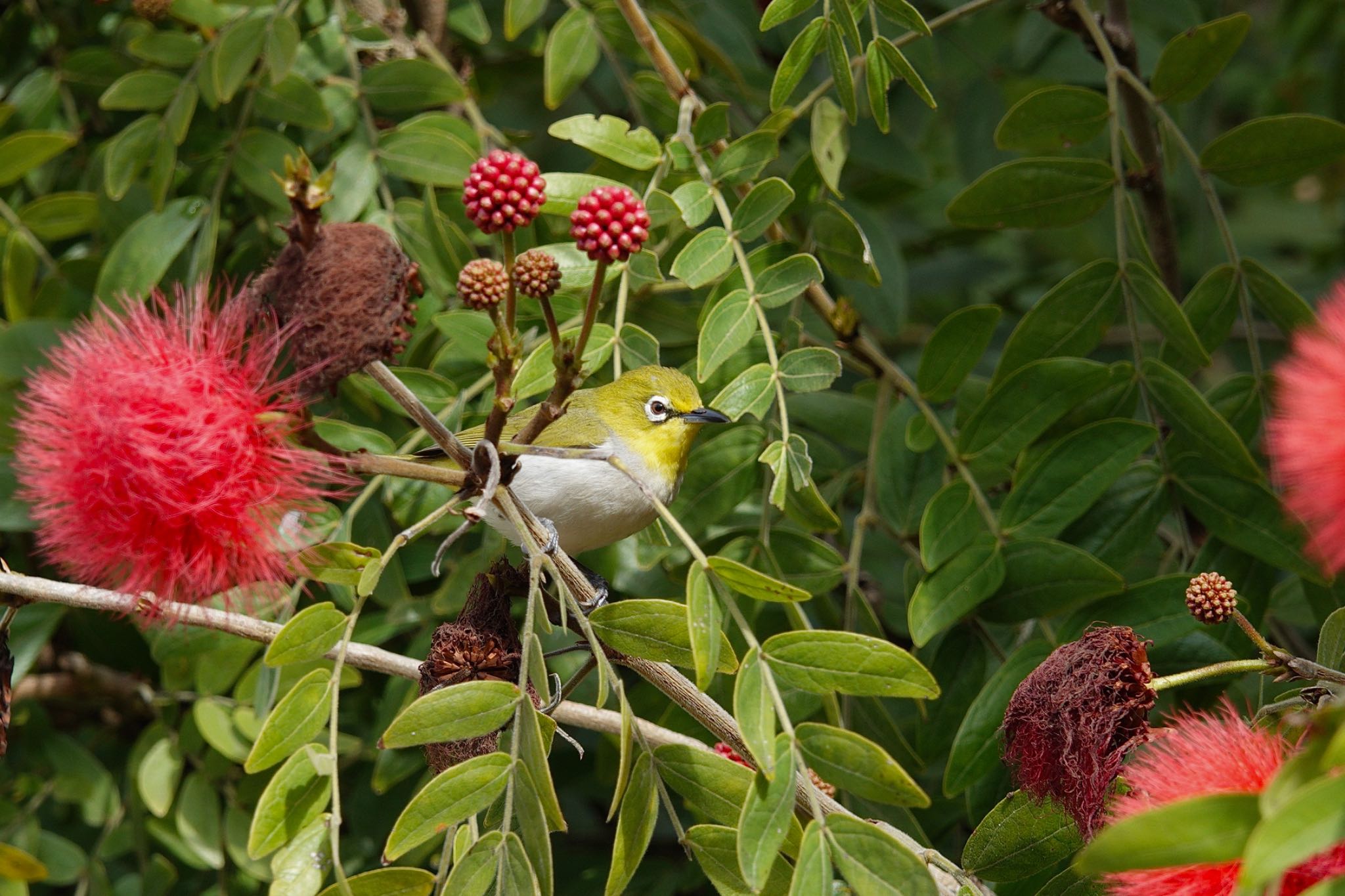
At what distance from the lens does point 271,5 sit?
3.18 metres

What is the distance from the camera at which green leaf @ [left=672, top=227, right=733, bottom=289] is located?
7.88ft

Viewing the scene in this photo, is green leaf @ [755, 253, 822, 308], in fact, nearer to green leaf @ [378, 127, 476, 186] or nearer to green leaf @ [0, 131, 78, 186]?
green leaf @ [378, 127, 476, 186]

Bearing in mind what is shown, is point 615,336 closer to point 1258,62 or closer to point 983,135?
point 983,135

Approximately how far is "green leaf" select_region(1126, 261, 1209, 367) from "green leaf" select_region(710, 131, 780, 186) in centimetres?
82

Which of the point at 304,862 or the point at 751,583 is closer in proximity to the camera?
the point at 751,583

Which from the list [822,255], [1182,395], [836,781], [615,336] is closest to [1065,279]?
[1182,395]

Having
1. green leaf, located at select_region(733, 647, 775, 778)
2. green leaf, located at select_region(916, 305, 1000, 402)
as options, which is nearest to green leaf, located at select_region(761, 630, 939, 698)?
green leaf, located at select_region(733, 647, 775, 778)

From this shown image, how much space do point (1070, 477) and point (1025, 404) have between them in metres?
0.21

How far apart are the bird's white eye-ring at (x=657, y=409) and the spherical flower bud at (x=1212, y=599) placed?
57.3 inches

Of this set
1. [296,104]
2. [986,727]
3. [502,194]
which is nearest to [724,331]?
[502,194]

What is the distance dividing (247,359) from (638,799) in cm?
95

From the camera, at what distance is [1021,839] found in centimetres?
188

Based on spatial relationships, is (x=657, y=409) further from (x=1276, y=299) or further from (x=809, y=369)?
(x=1276, y=299)

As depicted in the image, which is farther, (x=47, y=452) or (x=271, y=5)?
(x=271, y=5)
